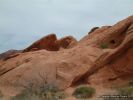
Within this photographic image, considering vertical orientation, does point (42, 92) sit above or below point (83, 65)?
below

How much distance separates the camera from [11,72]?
3045cm

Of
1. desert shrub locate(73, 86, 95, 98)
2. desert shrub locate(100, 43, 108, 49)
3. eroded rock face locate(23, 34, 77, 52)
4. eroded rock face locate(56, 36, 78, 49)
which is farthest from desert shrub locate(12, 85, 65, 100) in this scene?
A: eroded rock face locate(56, 36, 78, 49)

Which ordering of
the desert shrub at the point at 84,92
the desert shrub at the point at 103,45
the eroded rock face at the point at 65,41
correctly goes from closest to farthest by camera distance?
the desert shrub at the point at 84,92
the desert shrub at the point at 103,45
the eroded rock face at the point at 65,41

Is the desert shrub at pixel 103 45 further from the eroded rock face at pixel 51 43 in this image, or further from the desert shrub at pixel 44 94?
the eroded rock face at pixel 51 43

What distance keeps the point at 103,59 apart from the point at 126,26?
186 inches

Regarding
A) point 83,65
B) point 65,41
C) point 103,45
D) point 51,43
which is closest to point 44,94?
point 83,65

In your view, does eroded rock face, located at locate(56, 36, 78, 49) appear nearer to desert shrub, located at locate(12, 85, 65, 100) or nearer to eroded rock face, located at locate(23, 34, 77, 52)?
eroded rock face, located at locate(23, 34, 77, 52)

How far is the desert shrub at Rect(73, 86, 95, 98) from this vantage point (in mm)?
22969

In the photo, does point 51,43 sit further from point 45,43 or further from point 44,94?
point 44,94

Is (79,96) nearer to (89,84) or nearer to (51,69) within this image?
(89,84)

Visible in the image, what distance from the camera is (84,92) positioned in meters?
23.6

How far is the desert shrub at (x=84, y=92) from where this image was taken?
2297 cm


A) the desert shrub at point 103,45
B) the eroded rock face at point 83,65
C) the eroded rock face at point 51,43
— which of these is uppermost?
the eroded rock face at point 51,43

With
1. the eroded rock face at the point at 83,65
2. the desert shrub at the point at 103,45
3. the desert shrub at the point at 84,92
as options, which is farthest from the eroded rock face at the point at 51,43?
the desert shrub at the point at 84,92
